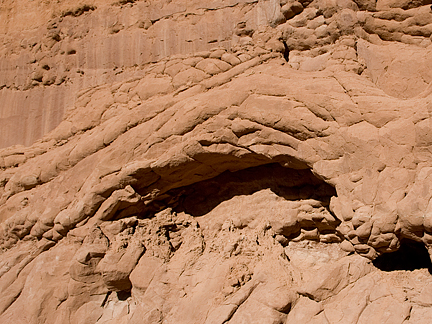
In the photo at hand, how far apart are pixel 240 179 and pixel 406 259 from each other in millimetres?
1975

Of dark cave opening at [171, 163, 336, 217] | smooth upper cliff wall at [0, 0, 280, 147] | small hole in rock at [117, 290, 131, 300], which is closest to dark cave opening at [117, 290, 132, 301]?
small hole in rock at [117, 290, 131, 300]

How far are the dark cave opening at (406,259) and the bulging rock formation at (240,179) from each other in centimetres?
1

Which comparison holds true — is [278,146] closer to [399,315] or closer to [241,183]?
[241,183]

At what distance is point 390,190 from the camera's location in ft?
12.2

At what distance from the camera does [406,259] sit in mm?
4047

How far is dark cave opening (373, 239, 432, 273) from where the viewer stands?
13.0 feet

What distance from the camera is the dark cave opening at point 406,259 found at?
396 centimetres

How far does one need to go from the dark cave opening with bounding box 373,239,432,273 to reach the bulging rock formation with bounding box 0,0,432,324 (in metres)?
0.01

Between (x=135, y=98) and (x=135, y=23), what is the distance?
4.59 feet

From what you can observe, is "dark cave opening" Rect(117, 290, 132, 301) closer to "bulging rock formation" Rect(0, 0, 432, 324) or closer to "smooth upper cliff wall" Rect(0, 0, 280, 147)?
"bulging rock formation" Rect(0, 0, 432, 324)

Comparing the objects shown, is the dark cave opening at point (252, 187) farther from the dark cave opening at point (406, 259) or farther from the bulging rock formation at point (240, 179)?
the dark cave opening at point (406, 259)

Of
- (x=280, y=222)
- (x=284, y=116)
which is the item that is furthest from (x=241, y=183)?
(x=284, y=116)

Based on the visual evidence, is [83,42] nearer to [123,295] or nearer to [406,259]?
[123,295]

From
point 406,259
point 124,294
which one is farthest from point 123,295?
point 406,259
